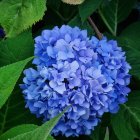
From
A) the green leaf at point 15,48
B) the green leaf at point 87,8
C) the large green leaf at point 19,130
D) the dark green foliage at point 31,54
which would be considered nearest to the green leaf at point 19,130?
the large green leaf at point 19,130

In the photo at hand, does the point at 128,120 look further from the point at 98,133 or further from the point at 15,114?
the point at 15,114

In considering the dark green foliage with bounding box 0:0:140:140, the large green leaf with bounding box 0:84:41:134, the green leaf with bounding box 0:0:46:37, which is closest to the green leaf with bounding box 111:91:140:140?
the dark green foliage with bounding box 0:0:140:140

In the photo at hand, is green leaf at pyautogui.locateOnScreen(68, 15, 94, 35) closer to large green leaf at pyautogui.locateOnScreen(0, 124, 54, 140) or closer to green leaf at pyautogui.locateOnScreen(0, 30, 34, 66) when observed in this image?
green leaf at pyautogui.locateOnScreen(0, 30, 34, 66)

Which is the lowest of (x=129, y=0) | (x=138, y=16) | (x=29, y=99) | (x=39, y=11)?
(x=138, y=16)

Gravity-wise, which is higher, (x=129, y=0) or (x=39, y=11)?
(x=39, y=11)

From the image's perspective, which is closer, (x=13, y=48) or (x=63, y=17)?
(x=13, y=48)

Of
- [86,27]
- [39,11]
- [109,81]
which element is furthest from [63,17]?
[109,81]

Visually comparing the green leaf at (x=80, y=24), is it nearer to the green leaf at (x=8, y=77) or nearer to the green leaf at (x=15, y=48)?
the green leaf at (x=15, y=48)

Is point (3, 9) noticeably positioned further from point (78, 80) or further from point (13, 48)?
point (78, 80)
